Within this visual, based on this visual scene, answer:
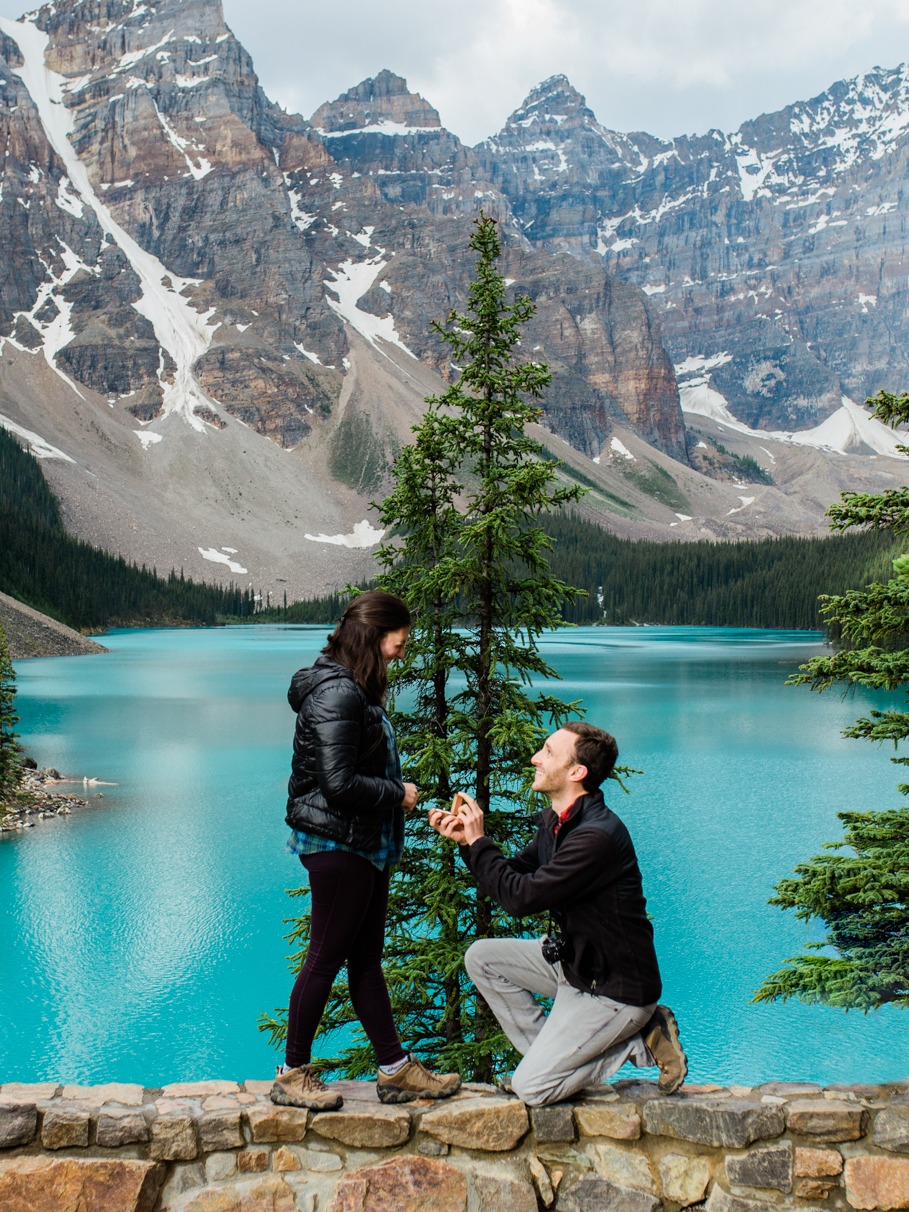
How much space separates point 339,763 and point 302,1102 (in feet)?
4.66

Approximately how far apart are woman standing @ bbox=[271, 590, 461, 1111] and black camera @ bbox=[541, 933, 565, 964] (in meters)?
0.68

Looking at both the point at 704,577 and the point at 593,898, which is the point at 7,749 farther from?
the point at 704,577

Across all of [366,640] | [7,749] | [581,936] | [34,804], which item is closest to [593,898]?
[581,936]

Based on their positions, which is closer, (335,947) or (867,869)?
(335,947)

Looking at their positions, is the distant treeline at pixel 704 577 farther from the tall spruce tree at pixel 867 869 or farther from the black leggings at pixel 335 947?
the black leggings at pixel 335 947

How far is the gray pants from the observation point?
3676 millimetres

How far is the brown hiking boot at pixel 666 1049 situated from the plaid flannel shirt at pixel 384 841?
1.32 meters

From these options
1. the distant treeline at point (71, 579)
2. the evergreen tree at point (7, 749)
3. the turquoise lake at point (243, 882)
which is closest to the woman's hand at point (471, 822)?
the turquoise lake at point (243, 882)

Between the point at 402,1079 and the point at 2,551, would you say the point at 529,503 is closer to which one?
the point at 402,1079

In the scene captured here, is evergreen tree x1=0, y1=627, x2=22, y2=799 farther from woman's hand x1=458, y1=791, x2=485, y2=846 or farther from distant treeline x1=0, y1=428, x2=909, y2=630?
distant treeline x1=0, y1=428, x2=909, y2=630

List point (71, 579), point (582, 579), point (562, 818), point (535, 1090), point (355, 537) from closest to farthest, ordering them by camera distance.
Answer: point (535, 1090), point (562, 818), point (71, 579), point (582, 579), point (355, 537)

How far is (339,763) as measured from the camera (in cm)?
378

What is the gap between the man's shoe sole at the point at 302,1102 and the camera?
3719 mm

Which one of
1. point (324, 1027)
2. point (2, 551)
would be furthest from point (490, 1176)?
point (2, 551)
